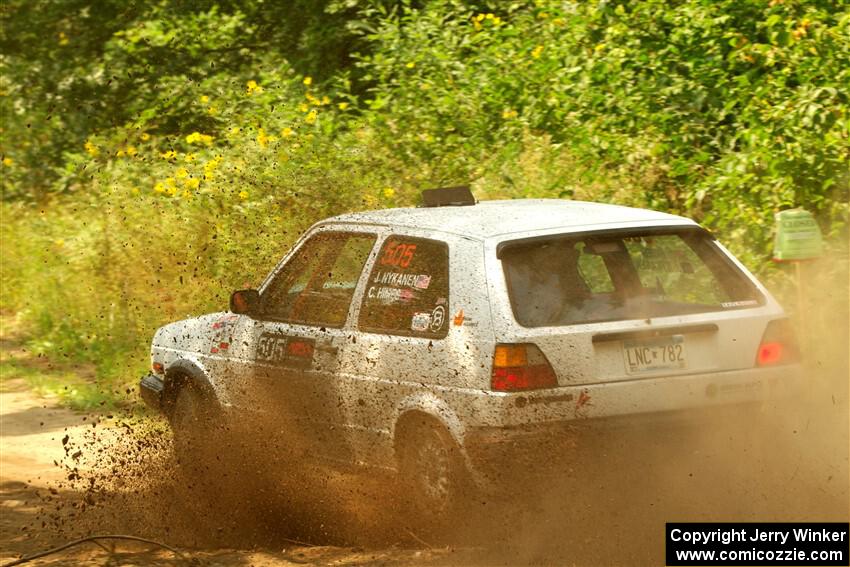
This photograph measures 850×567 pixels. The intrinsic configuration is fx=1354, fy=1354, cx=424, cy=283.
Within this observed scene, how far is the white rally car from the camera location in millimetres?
6016

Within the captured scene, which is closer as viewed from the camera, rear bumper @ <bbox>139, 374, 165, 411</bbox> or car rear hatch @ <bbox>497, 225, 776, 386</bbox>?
car rear hatch @ <bbox>497, 225, 776, 386</bbox>

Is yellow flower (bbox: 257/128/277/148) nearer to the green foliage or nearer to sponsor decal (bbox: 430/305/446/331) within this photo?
the green foliage

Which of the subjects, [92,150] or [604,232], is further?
[92,150]

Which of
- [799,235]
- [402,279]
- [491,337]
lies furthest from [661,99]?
[491,337]

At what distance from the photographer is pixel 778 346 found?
255 inches

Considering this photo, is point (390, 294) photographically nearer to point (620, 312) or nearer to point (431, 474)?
point (431, 474)

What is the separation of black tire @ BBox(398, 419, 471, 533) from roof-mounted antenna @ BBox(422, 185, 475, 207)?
4.79 feet

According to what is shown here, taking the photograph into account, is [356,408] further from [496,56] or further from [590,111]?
[496,56]

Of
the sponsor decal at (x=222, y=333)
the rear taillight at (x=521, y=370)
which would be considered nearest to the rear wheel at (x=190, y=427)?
the sponsor decal at (x=222, y=333)

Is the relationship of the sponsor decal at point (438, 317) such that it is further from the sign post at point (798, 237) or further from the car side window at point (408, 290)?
the sign post at point (798, 237)

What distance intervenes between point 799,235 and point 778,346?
5.27ft

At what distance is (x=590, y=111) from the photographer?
10789 mm

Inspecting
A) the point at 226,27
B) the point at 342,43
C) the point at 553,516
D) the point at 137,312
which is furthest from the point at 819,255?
the point at 226,27

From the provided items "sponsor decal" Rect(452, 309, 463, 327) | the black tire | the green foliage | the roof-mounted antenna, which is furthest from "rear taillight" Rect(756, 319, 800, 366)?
the green foliage
